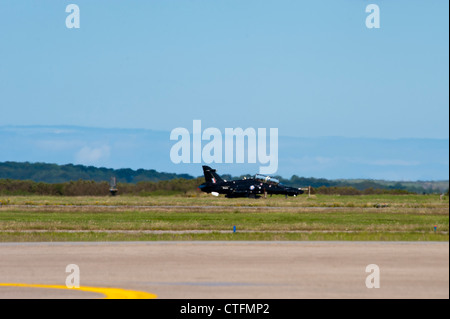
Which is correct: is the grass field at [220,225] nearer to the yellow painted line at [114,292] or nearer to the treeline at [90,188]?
the yellow painted line at [114,292]

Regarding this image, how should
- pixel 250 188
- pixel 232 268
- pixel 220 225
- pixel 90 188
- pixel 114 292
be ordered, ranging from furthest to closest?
1. pixel 90 188
2. pixel 250 188
3. pixel 220 225
4. pixel 232 268
5. pixel 114 292

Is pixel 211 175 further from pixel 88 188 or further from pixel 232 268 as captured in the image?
pixel 232 268

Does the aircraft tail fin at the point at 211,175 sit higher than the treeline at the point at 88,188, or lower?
higher

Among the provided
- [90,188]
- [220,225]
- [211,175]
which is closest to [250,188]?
[211,175]

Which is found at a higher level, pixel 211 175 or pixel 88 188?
pixel 211 175

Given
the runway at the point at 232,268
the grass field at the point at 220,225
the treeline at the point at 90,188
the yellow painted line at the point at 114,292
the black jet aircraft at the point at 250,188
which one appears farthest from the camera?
the treeline at the point at 90,188

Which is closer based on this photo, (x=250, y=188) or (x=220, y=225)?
(x=220, y=225)

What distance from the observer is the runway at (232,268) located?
1834 cm

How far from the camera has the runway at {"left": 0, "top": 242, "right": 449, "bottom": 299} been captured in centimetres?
1834

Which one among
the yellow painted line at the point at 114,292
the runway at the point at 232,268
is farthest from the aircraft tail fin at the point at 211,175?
the yellow painted line at the point at 114,292

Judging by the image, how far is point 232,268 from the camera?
2227cm

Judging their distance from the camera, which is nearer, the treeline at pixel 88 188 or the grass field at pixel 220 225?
the grass field at pixel 220 225
